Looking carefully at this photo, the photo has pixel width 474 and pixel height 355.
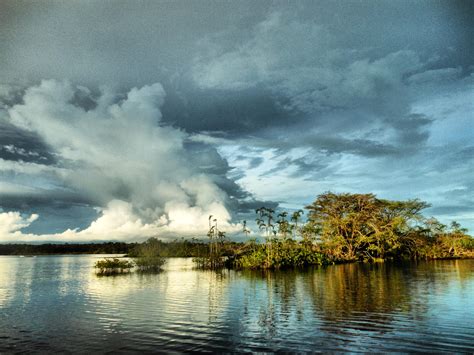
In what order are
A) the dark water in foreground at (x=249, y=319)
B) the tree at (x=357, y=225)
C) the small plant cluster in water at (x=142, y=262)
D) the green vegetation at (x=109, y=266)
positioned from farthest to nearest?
Answer: the tree at (x=357, y=225), the small plant cluster in water at (x=142, y=262), the green vegetation at (x=109, y=266), the dark water in foreground at (x=249, y=319)

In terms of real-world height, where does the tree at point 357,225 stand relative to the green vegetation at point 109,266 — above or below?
above

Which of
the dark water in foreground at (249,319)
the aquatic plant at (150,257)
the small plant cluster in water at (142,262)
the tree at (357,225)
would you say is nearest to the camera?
the dark water in foreground at (249,319)

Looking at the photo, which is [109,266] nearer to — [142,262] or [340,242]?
[142,262]

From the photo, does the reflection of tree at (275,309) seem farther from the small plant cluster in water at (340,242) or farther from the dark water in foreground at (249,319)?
the small plant cluster in water at (340,242)

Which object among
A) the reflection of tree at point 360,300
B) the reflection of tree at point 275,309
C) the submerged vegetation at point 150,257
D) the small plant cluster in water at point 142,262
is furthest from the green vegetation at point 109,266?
the reflection of tree at point 360,300

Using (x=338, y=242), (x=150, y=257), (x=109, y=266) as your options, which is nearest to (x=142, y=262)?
(x=150, y=257)

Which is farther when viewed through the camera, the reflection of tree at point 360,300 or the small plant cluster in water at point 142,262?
the small plant cluster in water at point 142,262

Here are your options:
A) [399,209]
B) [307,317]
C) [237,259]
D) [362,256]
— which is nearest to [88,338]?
[307,317]

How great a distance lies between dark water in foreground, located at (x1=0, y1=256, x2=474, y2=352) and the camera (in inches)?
677

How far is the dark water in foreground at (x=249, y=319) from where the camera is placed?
677 inches

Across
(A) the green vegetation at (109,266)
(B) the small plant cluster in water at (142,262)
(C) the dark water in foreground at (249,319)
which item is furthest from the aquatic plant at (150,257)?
(C) the dark water in foreground at (249,319)

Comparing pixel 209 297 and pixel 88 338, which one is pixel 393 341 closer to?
pixel 88 338

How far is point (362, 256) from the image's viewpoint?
8331 cm

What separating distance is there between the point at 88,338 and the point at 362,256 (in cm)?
7514
